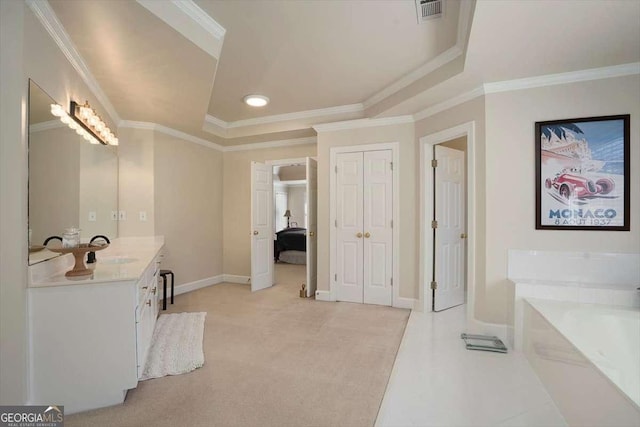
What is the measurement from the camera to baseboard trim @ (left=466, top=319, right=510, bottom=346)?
9.42 feet

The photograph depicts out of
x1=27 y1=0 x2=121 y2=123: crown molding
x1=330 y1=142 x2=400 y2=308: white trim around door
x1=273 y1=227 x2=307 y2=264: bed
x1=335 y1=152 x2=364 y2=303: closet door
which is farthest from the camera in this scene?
x1=273 y1=227 x2=307 y2=264: bed

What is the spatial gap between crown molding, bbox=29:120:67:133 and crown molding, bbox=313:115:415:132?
9.15ft

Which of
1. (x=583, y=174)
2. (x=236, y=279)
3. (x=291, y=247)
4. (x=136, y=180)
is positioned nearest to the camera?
(x=583, y=174)

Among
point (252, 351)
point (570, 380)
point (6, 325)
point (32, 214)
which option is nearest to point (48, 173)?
point (32, 214)

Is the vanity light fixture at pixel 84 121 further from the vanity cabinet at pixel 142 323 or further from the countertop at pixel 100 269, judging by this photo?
the vanity cabinet at pixel 142 323

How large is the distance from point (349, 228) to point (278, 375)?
2231 mm

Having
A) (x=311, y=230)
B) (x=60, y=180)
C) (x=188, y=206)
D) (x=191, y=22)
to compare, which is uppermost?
(x=191, y=22)

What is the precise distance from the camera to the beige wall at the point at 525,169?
2.55 m

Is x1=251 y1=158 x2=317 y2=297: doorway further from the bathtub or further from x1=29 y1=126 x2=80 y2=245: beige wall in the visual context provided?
the bathtub

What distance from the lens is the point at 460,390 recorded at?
6.96 feet

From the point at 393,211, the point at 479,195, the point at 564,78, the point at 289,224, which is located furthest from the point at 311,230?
the point at 289,224

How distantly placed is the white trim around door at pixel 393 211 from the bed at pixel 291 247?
119 inches

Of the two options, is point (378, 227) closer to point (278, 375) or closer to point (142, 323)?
→ point (278, 375)

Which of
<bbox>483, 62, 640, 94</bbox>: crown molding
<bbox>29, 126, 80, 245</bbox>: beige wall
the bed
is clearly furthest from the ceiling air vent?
the bed
